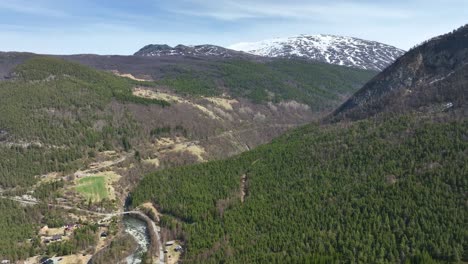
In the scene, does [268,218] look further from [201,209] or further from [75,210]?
[75,210]

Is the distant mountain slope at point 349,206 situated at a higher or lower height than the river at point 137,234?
higher

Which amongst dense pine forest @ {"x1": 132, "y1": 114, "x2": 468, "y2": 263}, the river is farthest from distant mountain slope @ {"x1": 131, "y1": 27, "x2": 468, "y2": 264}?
the river

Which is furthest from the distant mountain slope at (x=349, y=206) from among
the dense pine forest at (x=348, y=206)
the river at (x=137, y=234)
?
the river at (x=137, y=234)

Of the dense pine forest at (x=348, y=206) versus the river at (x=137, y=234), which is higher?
the dense pine forest at (x=348, y=206)

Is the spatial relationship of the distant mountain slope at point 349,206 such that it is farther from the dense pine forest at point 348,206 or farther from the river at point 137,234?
the river at point 137,234

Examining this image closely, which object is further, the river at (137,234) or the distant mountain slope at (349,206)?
the river at (137,234)

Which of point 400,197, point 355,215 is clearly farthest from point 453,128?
point 355,215

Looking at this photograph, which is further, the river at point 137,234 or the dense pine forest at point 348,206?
the river at point 137,234

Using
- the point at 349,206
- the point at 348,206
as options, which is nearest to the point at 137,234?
the point at 348,206

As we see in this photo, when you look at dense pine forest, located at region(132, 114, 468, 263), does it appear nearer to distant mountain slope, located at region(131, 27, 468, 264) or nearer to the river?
distant mountain slope, located at region(131, 27, 468, 264)
